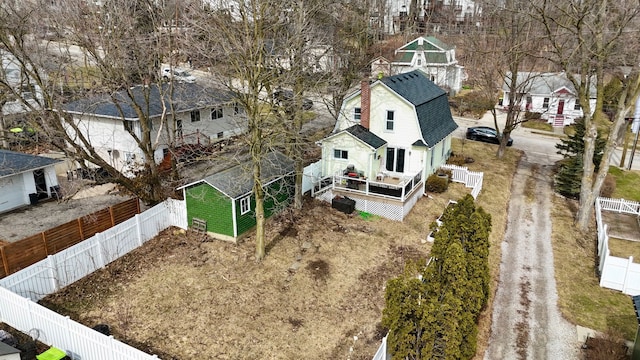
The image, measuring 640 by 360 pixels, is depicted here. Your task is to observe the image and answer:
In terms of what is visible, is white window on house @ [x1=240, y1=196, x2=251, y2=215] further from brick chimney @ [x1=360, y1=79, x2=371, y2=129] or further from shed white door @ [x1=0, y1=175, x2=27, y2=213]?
shed white door @ [x1=0, y1=175, x2=27, y2=213]

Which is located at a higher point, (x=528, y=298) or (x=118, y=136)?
(x=118, y=136)

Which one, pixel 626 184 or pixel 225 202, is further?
pixel 626 184

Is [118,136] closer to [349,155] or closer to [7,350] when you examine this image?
[349,155]

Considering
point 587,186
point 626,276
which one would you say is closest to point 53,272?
point 626,276

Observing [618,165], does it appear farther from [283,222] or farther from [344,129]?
[283,222]

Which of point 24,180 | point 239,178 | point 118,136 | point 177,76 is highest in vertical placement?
point 177,76

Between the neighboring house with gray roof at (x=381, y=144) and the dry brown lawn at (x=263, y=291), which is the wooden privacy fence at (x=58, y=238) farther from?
the neighboring house with gray roof at (x=381, y=144)

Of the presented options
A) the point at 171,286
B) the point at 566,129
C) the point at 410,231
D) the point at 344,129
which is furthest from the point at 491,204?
the point at 566,129
